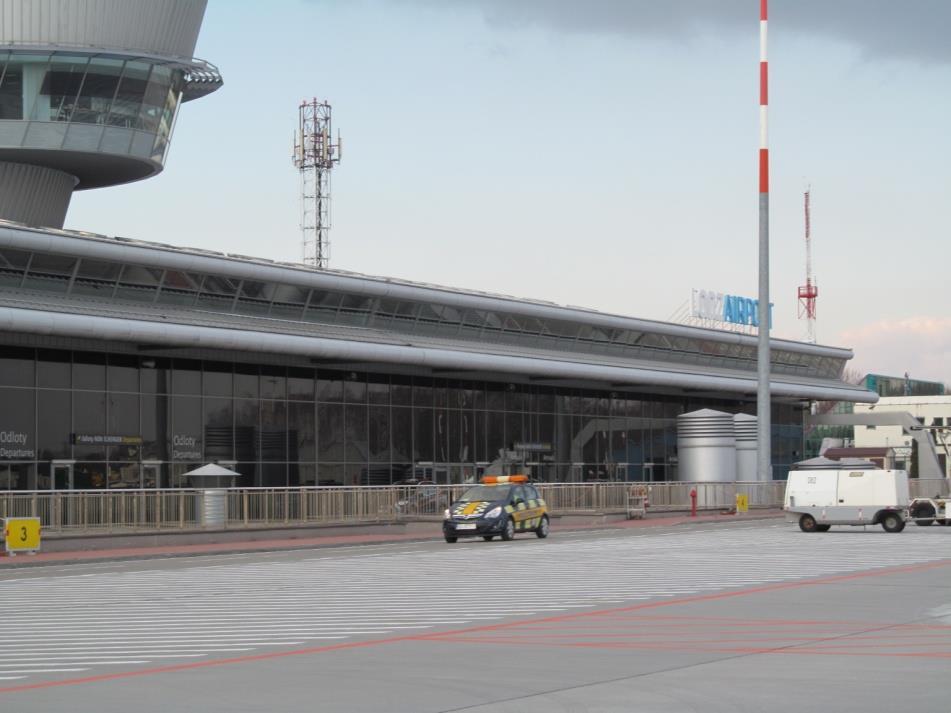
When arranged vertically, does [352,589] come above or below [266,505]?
below

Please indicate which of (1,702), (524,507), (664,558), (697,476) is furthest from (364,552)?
(697,476)

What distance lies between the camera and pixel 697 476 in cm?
6569

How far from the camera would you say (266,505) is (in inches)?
1644

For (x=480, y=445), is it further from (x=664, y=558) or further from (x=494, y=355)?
(x=664, y=558)

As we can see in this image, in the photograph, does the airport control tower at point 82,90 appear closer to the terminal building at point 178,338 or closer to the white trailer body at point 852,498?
the terminal building at point 178,338

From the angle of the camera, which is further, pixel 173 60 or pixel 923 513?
pixel 173 60

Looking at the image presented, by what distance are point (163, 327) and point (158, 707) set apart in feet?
111

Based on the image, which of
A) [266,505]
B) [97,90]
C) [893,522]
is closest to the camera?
[893,522]

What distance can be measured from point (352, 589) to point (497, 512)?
15.8 m

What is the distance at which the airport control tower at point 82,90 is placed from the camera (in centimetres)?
4562

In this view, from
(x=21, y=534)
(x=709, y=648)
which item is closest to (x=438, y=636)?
(x=709, y=648)

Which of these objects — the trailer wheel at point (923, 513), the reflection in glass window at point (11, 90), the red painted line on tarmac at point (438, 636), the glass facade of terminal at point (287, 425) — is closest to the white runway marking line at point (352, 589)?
the red painted line on tarmac at point (438, 636)

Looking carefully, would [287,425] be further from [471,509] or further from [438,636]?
[438,636]

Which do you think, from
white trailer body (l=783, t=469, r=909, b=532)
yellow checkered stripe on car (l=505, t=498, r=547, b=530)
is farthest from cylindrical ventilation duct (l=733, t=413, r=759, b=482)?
yellow checkered stripe on car (l=505, t=498, r=547, b=530)
